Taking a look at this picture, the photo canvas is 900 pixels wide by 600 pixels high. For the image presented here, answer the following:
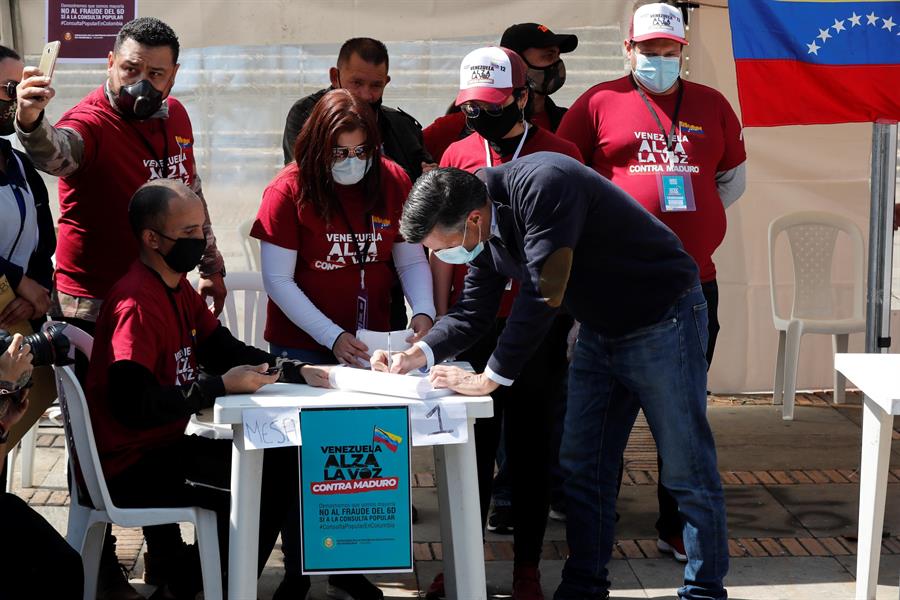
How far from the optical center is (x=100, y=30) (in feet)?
17.3

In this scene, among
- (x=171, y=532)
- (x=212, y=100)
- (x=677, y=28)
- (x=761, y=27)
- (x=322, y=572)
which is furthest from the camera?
(x=212, y=100)

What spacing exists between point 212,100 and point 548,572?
3165mm

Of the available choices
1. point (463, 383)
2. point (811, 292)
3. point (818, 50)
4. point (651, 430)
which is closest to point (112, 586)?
point (463, 383)

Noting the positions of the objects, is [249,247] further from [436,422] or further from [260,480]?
[436,422]

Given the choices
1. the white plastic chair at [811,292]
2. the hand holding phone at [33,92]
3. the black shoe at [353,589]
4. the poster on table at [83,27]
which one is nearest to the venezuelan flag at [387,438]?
the black shoe at [353,589]

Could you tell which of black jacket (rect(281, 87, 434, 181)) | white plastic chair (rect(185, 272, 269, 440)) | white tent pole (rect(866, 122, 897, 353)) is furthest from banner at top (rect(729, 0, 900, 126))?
Answer: white plastic chair (rect(185, 272, 269, 440))

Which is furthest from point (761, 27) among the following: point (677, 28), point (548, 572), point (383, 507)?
point (383, 507)

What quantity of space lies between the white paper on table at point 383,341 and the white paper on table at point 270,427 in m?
0.49

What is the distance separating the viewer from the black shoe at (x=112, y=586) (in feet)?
12.4

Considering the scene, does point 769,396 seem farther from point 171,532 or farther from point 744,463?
point 171,532

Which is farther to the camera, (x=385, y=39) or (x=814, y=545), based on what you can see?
(x=385, y=39)

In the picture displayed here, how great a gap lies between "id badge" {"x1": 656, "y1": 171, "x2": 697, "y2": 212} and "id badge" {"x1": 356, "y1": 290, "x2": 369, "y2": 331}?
1074 millimetres

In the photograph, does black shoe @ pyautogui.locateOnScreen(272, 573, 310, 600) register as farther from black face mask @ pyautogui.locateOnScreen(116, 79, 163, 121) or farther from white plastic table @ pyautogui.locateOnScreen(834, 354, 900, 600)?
white plastic table @ pyautogui.locateOnScreen(834, 354, 900, 600)

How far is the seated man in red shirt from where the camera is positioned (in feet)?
10.9
